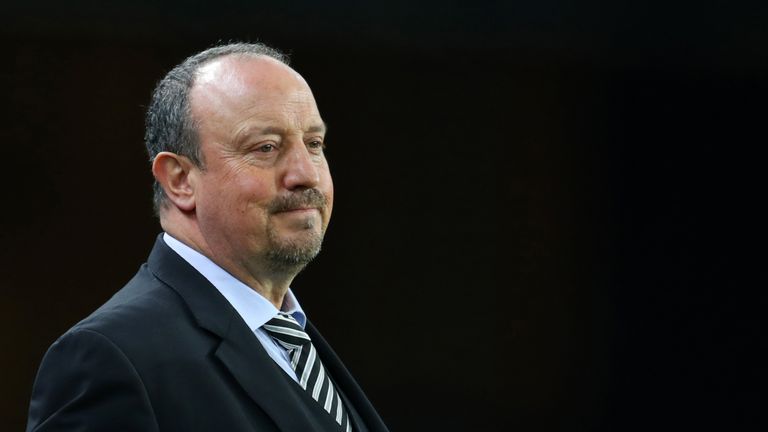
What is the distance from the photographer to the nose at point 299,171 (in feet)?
5.52

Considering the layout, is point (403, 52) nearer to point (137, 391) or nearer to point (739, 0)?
point (739, 0)

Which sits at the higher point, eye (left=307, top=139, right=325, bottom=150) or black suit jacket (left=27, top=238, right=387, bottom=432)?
eye (left=307, top=139, right=325, bottom=150)

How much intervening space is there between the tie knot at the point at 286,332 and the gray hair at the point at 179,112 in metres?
0.27

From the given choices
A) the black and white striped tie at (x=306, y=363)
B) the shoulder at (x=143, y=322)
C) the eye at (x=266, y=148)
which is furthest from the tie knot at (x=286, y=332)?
the eye at (x=266, y=148)

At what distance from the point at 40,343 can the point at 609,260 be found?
2.11m

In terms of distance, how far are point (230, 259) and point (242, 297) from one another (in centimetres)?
6

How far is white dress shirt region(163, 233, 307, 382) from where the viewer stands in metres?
1.70

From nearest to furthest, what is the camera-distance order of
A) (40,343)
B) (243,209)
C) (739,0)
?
(243,209)
(40,343)
(739,0)

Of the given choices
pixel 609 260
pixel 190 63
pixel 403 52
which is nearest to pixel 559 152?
pixel 609 260

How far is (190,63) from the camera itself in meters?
1.78

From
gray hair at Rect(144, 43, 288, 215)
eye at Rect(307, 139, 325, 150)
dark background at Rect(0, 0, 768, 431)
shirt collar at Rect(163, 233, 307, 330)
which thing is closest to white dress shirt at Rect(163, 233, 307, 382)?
shirt collar at Rect(163, 233, 307, 330)

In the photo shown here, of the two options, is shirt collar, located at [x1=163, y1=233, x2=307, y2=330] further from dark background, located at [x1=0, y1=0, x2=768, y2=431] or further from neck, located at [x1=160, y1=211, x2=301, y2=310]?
dark background, located at [x1=0, y1=0, x2=768, y2=431]

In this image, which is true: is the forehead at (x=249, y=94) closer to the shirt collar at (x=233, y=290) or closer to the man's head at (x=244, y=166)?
the man's head at (x=244, y=166)

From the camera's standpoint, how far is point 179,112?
5.71 ft
